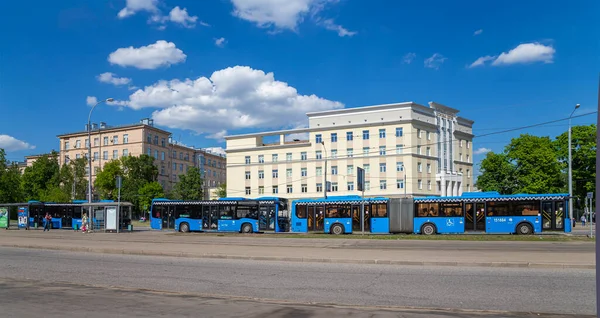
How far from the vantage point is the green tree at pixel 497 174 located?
62938 mm

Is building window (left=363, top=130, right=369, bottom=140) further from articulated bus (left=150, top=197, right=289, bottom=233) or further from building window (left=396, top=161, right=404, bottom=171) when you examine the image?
articulated bus (left=150, top=197, right=289, bottom=233)

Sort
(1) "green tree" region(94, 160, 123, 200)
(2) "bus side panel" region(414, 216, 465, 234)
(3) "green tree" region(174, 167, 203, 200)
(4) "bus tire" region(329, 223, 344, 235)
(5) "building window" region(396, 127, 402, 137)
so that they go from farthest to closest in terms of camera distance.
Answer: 1. (3) "green tree" region(174, 167, 203, 200)
2. (1) "green tree" region(94, 160, 123, 200)
3. (5) "building window" region(396, 127, 402, 137)
4. (4) "bus tire" region(329, 223, 344, 235)
5. (2) "bus side panel" region(414, 216, 465, 234)

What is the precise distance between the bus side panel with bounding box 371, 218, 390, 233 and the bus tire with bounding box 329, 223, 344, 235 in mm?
2204

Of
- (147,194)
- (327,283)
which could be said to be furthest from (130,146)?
(327,283)

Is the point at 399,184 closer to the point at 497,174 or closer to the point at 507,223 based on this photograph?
the point at 497,174

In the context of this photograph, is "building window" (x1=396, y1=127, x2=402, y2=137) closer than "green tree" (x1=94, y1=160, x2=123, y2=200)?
Yes

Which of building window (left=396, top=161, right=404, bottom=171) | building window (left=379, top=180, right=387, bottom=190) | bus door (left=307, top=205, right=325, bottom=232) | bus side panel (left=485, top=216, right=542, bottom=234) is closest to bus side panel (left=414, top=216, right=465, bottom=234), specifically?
bus side panel (left=485, top=216, right=542, bottom=234)

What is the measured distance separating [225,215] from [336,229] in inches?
357

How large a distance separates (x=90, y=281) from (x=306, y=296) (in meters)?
5.52

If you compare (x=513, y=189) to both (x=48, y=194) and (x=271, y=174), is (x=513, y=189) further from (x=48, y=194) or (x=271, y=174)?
(x=48, y=194)

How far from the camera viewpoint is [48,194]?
80.8m

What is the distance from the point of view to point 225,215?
38531 millimetres

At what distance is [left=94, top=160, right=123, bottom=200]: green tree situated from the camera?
81.1 m

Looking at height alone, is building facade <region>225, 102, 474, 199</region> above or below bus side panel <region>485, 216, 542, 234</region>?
above
